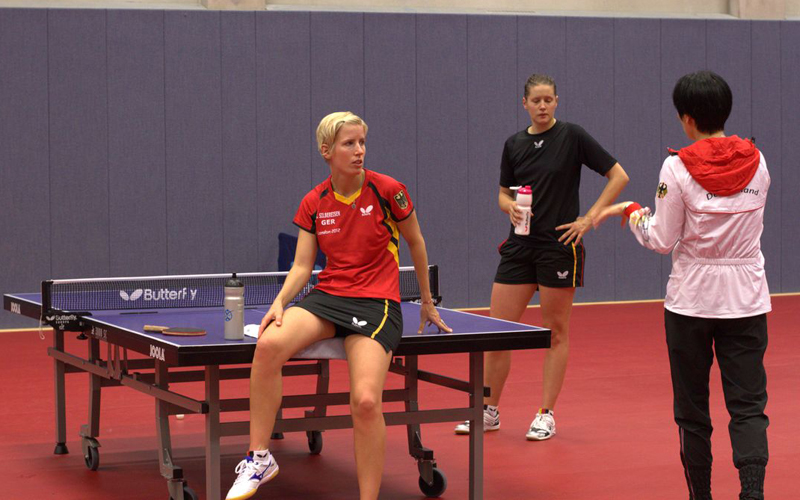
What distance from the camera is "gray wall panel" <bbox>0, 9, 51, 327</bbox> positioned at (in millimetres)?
9633

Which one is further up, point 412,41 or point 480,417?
point 412,41

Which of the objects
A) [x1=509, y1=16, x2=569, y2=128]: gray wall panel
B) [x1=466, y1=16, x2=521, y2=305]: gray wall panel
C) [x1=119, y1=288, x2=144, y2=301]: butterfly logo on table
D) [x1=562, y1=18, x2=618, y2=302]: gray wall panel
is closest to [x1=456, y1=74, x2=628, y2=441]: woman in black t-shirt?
[x1=119, y1=288, x2=144, y2=301]: butterfly logo on table

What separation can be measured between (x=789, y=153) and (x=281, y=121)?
5169 mm

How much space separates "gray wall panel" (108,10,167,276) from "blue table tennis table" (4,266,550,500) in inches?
179

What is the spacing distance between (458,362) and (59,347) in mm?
3160

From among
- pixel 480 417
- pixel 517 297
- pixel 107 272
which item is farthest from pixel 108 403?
pixel 107 272

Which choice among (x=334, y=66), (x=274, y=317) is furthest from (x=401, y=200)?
(x=334, y=66)

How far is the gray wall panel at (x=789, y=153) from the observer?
11.8m

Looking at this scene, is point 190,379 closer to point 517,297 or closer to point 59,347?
point 59,347

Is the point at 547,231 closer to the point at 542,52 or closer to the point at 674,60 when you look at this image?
the point at 542,52

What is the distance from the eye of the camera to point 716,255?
365cm

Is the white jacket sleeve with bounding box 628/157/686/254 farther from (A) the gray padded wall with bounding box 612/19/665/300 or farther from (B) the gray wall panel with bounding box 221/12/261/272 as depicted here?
(A) the gray padded wall with bounding box 612/19/665/300

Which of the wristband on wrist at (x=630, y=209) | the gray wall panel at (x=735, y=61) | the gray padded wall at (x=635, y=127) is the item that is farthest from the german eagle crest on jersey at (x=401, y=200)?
the gray wall panel at (x=735, y=61)

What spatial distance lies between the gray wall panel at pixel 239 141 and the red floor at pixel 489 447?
9.47 feet
